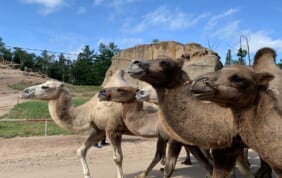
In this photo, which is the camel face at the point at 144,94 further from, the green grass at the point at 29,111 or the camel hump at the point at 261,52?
the green grass at the point at 29,111

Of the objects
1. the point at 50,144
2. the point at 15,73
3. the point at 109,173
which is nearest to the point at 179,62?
the point at 109,173

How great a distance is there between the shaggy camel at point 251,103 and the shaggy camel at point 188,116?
2.10 feet

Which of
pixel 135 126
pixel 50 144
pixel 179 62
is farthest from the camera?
pixel 50 144

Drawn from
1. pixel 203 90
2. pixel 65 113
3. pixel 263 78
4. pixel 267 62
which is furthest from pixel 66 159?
pixel 263 78

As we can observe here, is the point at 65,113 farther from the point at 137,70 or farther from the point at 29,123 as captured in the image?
the point at 29,123

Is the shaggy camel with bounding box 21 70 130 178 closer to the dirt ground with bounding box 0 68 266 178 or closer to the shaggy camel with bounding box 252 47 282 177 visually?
the dirt ground with bounding box 0 68 266 178

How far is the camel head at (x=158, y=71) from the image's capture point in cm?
512

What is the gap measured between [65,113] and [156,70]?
318 cm

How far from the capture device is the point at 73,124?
26.2 feet

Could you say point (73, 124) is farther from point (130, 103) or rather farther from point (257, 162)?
point (257, 162)

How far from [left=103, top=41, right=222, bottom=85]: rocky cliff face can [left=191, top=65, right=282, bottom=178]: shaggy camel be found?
11.6m

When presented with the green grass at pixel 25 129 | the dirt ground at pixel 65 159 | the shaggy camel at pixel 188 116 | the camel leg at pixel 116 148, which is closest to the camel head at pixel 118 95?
the camel leg at pixel 116 148

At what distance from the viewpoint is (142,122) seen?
7.06 meters

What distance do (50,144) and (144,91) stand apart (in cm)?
615
